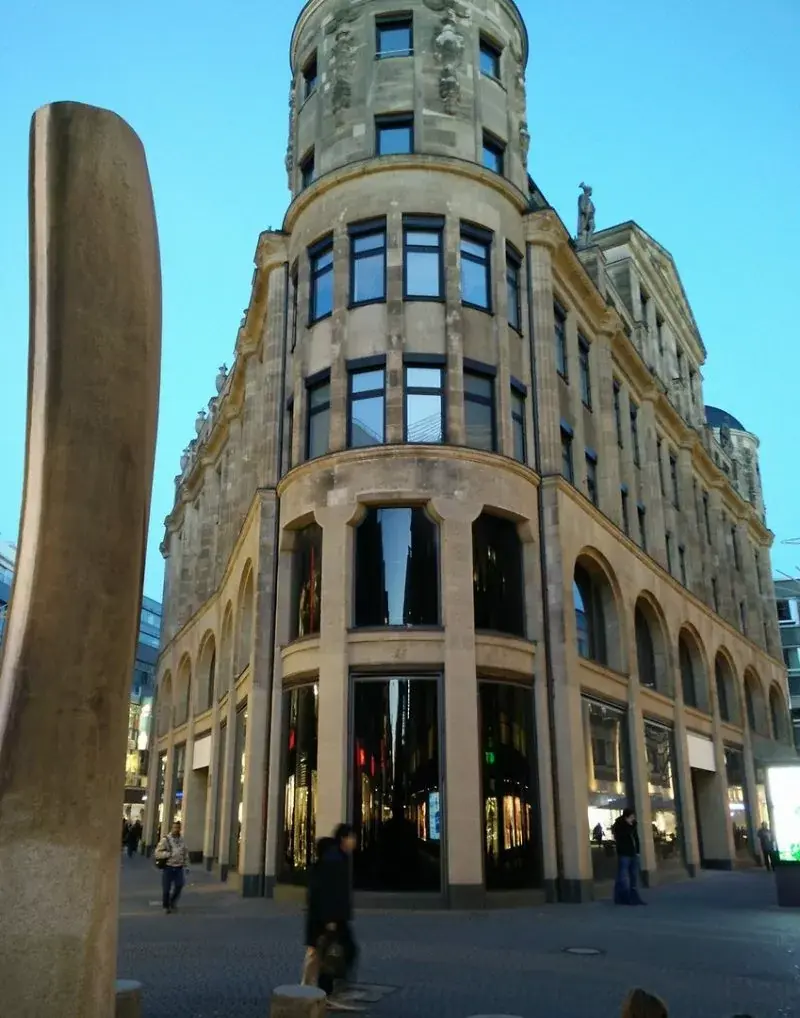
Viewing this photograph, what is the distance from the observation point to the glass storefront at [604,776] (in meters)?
22.5

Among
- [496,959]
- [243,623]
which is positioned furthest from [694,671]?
[496,959]

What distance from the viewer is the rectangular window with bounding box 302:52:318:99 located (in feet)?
91.4

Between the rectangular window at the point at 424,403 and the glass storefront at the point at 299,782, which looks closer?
the glass storefront at the point at 299,782

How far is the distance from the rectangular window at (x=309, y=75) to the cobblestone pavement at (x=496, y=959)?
2264cm

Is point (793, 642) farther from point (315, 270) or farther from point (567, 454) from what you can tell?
point (315, 270)

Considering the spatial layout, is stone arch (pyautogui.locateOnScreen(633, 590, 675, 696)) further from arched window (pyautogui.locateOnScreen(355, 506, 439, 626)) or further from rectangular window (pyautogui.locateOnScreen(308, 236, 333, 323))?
rectangular window (pyautogui.locateOnScreen(308, 236, 333, 323))

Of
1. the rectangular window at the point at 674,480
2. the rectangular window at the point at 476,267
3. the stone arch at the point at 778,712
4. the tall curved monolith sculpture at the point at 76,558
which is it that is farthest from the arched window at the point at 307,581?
the stone arch at the point at 778,712

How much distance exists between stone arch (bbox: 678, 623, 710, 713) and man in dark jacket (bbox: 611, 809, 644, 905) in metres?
16.6

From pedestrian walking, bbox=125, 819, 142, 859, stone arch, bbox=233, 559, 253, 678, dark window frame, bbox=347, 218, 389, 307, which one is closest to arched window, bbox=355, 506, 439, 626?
dark window frame, bbox=347, 218, 389, 307

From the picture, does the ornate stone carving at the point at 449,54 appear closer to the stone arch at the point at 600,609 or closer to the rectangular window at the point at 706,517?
the stone arch at the point at 600,609

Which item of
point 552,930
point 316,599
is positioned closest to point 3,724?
point 552,930

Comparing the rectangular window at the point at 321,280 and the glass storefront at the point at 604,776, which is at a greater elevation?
the rectangular window at the point at 321,280

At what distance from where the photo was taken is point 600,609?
27578 mm

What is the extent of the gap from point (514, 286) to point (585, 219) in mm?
13253
